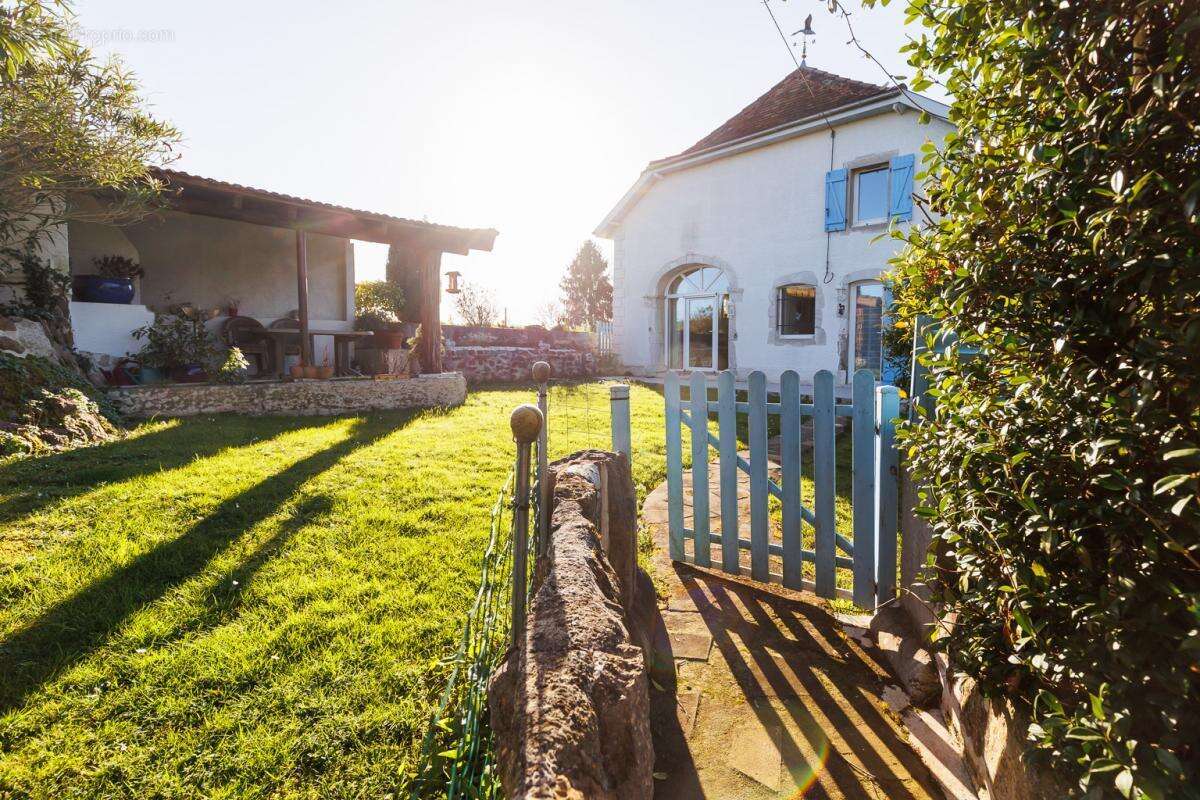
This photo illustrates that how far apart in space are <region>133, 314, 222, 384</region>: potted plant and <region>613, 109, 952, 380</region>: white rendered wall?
1060 cm

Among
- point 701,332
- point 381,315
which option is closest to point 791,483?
point 381,315

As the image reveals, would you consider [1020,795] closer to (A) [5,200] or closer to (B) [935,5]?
(B) [935,5]

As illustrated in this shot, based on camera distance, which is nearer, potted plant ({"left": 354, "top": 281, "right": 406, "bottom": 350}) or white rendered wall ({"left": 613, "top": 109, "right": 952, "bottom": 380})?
potted plant ({"left": 354, "top": 281, "right": 406, "bottom": 350})

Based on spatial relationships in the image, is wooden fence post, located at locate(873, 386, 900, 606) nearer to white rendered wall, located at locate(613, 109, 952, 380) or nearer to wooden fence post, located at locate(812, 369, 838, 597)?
wooden fence post, located at locate(812, 369, 838, 597)

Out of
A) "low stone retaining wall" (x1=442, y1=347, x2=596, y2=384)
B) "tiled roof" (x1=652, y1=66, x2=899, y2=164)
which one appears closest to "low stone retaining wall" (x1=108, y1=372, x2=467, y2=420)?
"low stone retaining wall" (x1=442, y1=347, x2=596, y2=384)

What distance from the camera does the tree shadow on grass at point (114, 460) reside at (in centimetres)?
401

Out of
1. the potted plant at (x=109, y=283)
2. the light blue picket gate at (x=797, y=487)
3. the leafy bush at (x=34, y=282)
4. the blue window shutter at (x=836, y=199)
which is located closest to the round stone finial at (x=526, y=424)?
the light blue picket gate at (x=797, y=487)

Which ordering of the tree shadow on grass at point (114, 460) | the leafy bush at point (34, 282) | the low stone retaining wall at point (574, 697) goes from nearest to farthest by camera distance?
the low stone retaining wall at point (574, 697), the tree shadow on grass at point (114, 460), the leafy bush at point (34, 282)

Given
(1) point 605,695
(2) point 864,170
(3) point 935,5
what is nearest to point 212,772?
(1) point 605,695

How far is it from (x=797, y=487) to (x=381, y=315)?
10781 mm

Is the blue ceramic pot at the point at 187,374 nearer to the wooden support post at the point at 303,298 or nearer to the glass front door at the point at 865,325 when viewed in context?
the wooden support post at the point at 303,298

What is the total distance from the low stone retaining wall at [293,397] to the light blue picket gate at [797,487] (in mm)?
6347

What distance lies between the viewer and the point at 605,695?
3.68 ft

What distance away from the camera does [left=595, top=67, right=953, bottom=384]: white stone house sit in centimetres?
1180
